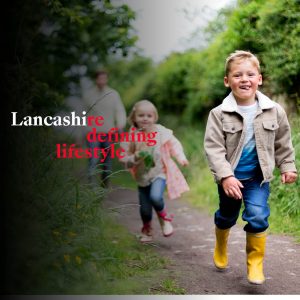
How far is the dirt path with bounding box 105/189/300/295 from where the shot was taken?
3.13m

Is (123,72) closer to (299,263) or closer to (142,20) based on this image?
(142,20)

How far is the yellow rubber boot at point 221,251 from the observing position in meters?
3.31

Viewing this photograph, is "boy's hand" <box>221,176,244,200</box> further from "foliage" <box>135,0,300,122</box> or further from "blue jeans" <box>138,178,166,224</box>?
"foliage" <box>135,0,300,122</box>

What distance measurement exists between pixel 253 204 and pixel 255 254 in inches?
11.1

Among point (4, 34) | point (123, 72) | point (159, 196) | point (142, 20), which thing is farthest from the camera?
point (123, 72)

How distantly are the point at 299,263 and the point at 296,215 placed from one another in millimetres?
559

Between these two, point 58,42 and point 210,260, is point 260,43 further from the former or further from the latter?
point 58,42

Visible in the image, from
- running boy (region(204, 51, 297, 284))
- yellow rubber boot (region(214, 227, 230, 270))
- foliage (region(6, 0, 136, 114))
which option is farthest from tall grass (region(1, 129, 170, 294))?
running boy (region(204, 51, 297, 284))

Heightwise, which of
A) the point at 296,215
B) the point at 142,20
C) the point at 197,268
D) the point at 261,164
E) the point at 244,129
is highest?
the point at 142,20

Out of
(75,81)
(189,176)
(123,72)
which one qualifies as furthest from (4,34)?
(123,72)

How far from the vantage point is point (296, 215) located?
3.94 m

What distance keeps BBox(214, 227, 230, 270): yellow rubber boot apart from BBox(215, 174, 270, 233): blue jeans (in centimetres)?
17

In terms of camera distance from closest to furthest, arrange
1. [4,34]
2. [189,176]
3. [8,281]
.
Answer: [8,281] < [4,34] < [189,176]

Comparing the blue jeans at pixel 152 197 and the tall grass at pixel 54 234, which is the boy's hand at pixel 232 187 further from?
the blue jeans at pixel 152 197
